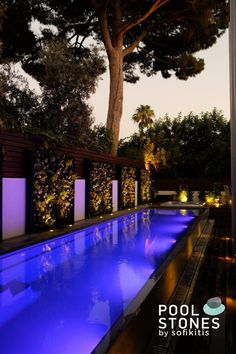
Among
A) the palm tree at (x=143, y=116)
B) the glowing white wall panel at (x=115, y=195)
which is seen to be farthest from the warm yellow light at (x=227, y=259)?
the palm tree at (x=143, y=116)

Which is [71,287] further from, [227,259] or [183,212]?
[183,212]

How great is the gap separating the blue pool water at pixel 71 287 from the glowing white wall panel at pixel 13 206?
33.8 inches

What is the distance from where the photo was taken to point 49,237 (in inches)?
267

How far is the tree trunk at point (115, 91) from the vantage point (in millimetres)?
15305

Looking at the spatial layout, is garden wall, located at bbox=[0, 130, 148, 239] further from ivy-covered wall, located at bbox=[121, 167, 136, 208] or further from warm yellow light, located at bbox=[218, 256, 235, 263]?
warm yellow light, located at bbox=[218, 256, 235, 263]

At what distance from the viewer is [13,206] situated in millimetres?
7141

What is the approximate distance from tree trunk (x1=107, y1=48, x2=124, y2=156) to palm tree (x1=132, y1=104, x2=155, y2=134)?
570 centimetres

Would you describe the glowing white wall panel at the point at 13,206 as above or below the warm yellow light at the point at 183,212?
above

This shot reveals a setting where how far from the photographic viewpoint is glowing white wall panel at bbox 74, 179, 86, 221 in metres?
10.1

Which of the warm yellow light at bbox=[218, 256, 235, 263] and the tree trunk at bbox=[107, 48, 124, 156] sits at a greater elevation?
the tree trunk at bbox=[107, 48, 124, 156]

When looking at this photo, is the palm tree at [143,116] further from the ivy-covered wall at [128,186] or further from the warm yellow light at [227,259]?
the warm yellow light at [227,259]

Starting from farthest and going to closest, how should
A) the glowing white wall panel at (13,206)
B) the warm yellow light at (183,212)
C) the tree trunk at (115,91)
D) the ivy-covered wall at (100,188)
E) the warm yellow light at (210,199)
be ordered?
the warm yellow light at (210,199), the tree trunk at (115,91), the warm yellow light at (183,212), the ivy-covered wall at (100,188), the glowing white wall panel at (13,206)

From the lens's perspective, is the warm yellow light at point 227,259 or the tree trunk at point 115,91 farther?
the tree trunk at point 115,91

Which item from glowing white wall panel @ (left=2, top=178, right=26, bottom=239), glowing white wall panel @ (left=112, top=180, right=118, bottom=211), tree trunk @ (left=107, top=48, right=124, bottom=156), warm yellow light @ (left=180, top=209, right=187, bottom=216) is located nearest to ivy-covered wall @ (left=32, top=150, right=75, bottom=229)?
glowing white wall panel @ (left=2, top=178, right=26, bottom=239)
